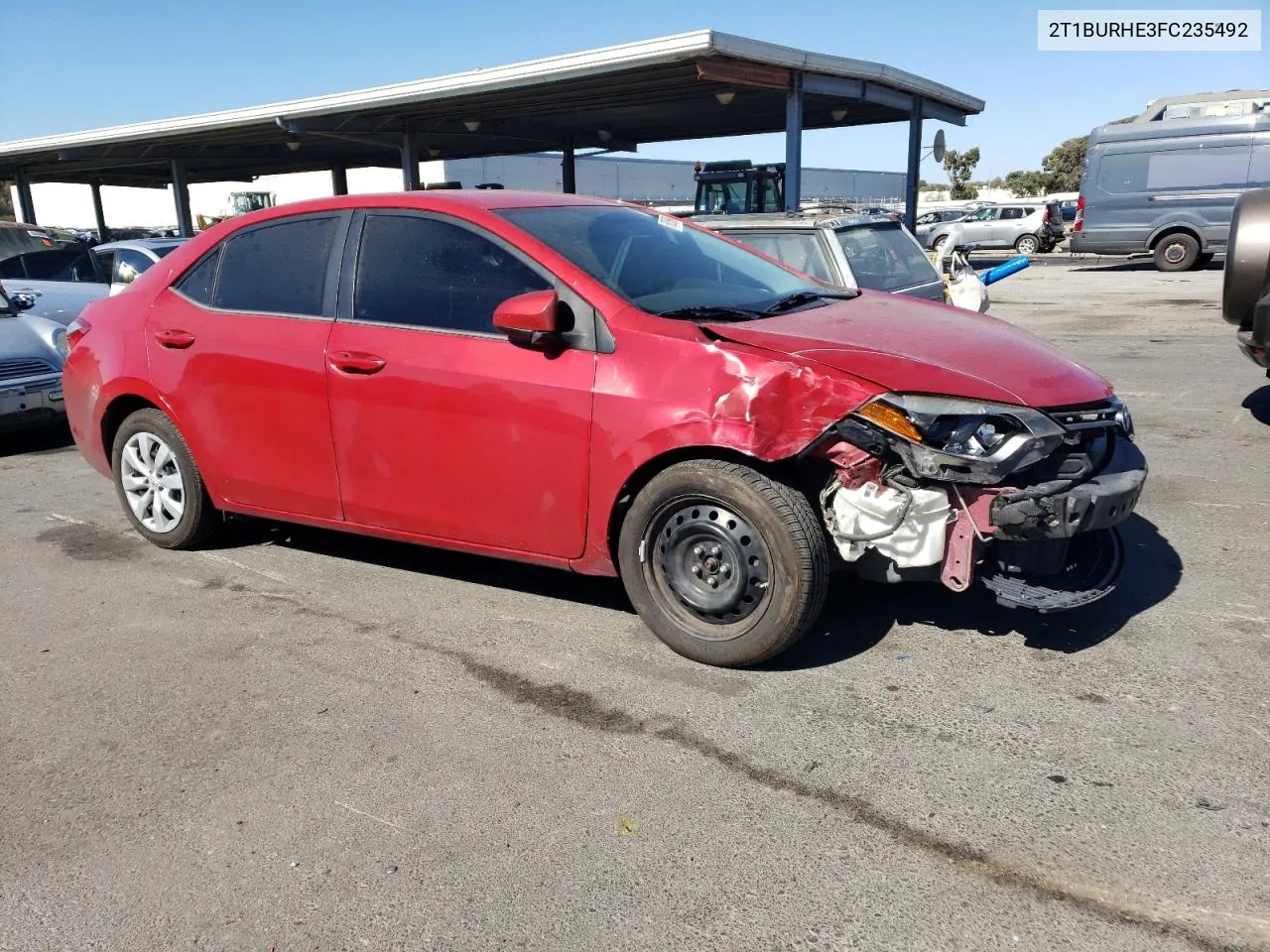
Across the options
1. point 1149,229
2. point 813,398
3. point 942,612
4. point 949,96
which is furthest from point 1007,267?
point 1149,229

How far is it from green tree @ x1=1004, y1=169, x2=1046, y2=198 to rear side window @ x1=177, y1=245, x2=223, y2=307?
69.4 m

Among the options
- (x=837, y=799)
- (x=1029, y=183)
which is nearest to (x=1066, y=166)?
(x=1029, y=183)

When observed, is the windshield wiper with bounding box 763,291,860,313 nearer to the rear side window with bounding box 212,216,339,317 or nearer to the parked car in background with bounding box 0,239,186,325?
the rear side window with bounding box 212,216,339,317

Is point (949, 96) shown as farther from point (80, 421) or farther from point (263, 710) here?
point (263, 710)

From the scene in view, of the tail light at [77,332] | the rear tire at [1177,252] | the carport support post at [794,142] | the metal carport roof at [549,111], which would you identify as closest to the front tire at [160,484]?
the tail light at [77,332]

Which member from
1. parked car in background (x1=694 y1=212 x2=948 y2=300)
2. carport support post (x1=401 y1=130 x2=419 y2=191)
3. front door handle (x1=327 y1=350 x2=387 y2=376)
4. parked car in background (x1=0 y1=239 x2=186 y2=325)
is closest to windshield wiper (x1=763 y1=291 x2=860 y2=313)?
front door handle (x1=327 y1=350 x2=387 y2=376)

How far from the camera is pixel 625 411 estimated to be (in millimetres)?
3654

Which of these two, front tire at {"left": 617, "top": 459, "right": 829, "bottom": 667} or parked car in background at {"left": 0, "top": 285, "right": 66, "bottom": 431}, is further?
parked car in background at {"left": 0, "top": 285, "right": 66, "bottom": 431}

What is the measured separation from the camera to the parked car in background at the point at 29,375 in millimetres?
7629

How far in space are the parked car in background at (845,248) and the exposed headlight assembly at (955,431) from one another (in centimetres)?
393

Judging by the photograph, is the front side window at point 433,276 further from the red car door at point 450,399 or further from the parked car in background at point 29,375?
the parked car in background at point 29,375

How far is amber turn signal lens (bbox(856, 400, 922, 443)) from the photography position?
11.1 feet

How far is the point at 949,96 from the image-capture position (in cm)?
1994

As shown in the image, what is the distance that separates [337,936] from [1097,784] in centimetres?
206
